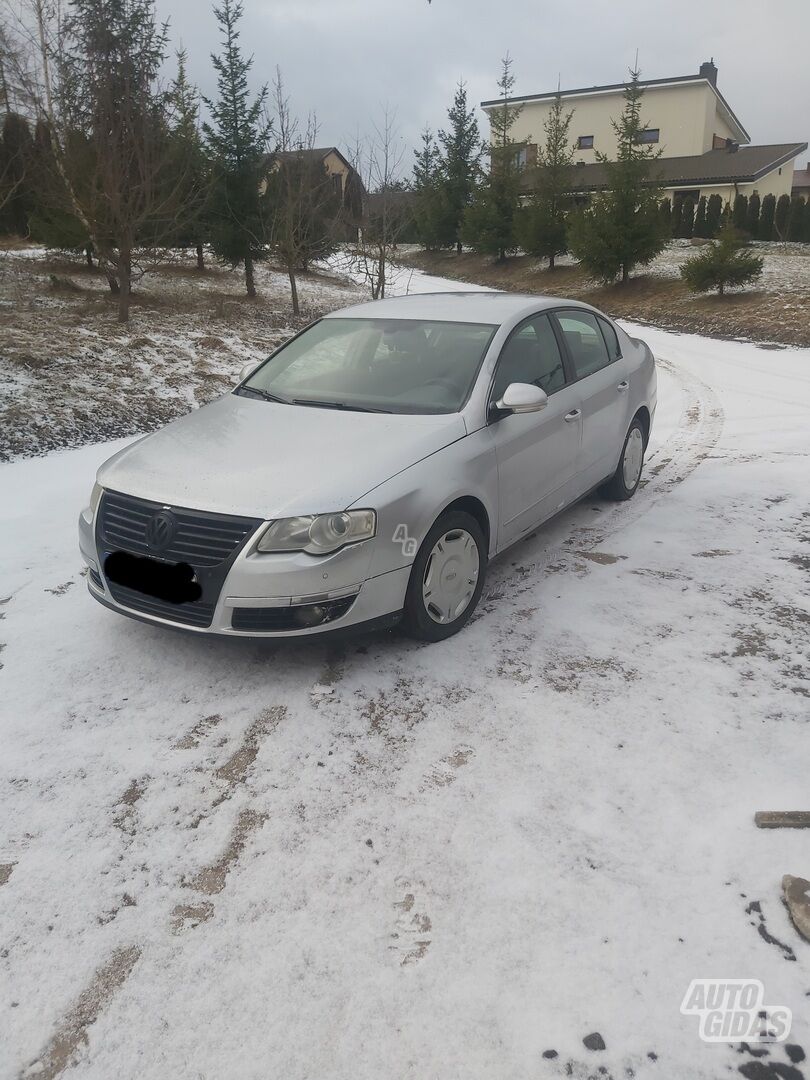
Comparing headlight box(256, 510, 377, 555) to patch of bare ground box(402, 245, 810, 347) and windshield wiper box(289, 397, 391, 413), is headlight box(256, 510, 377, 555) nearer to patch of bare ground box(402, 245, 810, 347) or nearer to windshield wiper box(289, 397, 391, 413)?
windshield wiper box(289, 397, 391, 413)

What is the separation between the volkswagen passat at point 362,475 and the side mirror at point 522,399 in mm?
10

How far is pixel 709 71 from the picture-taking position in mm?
43125

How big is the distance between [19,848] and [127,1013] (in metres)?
0.84

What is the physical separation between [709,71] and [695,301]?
3055 cm

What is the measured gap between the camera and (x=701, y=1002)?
217 cm

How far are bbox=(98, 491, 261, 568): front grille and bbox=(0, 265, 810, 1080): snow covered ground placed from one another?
2.05ft

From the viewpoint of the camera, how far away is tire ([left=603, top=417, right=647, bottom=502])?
6.12 metres

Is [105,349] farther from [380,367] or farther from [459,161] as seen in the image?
[459,161]

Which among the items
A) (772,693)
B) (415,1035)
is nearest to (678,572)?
(772,693)

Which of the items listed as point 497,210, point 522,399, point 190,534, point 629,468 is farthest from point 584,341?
point 497,210

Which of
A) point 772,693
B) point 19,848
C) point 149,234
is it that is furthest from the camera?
point 149,234

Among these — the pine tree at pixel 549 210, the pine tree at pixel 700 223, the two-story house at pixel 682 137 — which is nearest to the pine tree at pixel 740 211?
the pine tree at pixel 700 223

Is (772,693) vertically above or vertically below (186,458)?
below

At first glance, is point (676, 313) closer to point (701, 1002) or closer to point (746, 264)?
point (746, 264)
